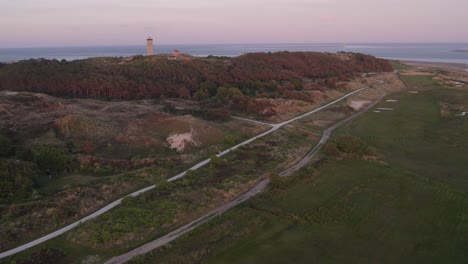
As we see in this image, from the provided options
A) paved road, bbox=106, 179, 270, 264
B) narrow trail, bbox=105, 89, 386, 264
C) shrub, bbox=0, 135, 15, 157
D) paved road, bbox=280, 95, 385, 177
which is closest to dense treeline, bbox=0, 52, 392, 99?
paved road, bbox=280, 95, 385, 177

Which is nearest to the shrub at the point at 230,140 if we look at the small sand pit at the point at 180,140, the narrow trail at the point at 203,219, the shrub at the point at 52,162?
the small sand pit at the point at 180,140

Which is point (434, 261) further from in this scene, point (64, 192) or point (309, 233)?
point (64, 192)

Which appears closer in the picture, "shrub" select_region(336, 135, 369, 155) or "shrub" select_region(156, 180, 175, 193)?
"shrub" select_region(156, 180, 175, 193)

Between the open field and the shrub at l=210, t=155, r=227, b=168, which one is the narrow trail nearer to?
the shrub at l=210, t=155, r=227, b=168

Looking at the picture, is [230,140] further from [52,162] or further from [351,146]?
[52,162]

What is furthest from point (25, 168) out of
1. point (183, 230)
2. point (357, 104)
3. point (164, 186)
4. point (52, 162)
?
point (357, 104)
